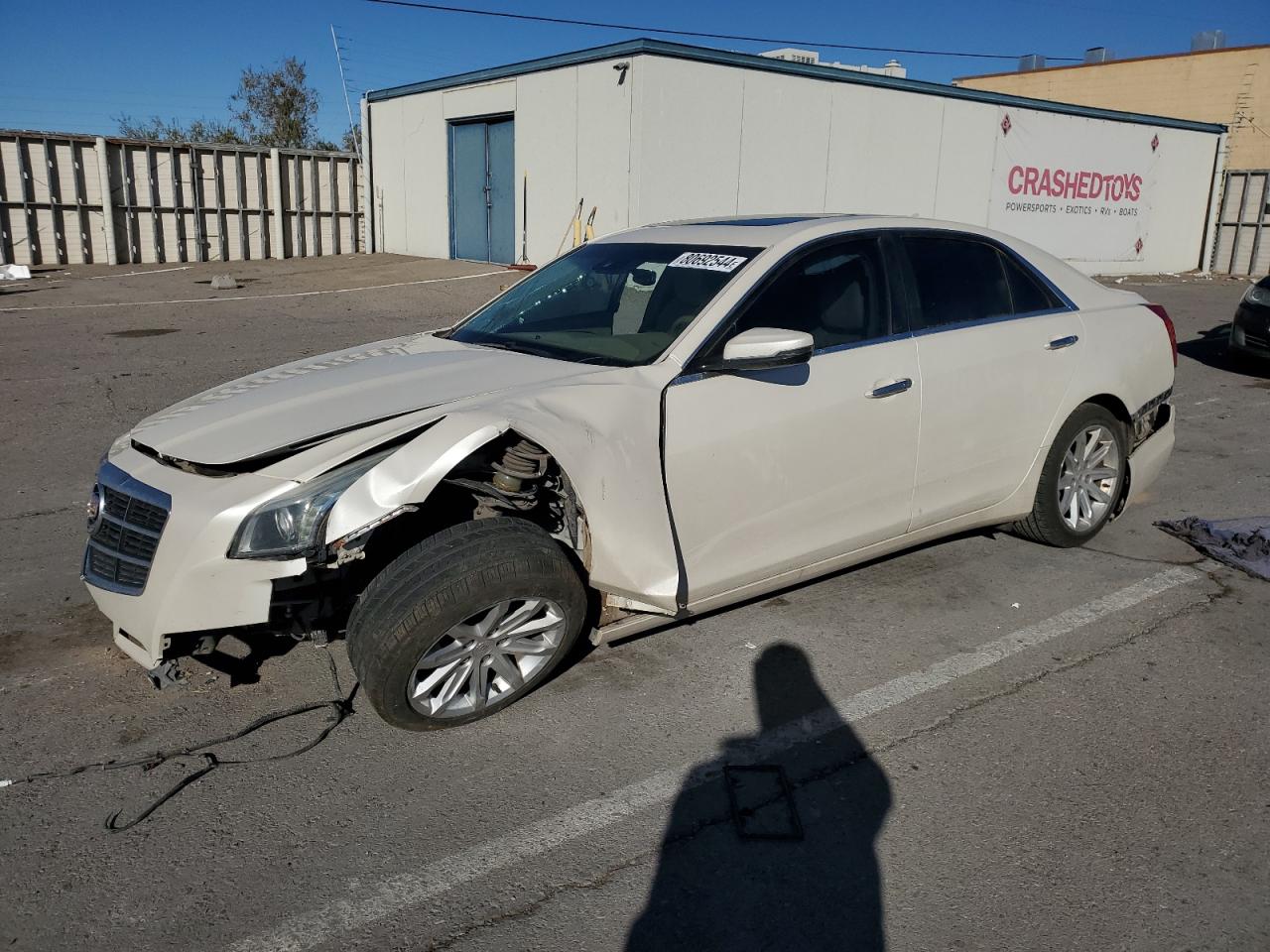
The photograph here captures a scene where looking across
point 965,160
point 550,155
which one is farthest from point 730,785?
point 965,160

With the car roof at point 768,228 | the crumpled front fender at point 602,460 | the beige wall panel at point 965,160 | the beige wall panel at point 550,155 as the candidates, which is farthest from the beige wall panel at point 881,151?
the crumpled front fender at point 602,460

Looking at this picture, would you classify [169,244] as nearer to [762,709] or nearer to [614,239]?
[614,239]

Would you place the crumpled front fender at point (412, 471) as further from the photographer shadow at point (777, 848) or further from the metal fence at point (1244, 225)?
the metal fence at point (1244, 225)

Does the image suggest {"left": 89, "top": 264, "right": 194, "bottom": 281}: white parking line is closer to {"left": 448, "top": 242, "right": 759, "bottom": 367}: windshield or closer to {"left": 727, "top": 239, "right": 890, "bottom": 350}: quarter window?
{"left": 448, "top": 242, "right": 759, "bottom": 367}: windshield

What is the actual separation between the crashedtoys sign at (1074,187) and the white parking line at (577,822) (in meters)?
20.1

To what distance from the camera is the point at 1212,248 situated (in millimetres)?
27188

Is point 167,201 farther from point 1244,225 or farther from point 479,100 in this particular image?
point 1244,225

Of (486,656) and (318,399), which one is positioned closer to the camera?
(486,656)

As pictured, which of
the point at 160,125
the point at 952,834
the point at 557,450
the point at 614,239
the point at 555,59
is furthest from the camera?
the point at 160,125

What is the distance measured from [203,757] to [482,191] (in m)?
17.9

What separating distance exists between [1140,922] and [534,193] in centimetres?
1723

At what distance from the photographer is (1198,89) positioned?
36.4m

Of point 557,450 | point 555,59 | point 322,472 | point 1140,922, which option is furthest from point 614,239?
point 555,59

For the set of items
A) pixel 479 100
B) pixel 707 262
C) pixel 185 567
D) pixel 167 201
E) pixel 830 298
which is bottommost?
pixel 185 567
